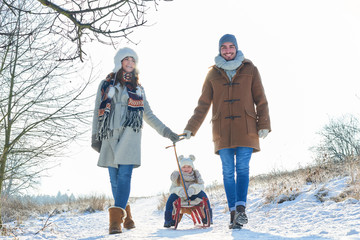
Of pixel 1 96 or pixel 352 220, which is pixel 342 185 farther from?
pixel 1 96

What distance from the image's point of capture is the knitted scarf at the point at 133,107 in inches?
166

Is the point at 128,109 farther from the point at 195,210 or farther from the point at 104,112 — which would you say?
the point at 195,210

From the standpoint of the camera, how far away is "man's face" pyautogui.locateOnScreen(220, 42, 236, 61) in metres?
4.52

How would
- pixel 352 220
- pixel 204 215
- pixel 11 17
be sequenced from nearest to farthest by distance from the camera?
pixel 352 220
pixel 204 215
pixel 11 17

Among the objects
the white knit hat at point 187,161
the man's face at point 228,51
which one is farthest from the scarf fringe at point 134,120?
the man's face at point 228,51

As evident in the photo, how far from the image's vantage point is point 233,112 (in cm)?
425

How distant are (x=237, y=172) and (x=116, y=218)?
5.13 feet

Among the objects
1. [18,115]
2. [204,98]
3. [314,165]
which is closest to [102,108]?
[204,98]

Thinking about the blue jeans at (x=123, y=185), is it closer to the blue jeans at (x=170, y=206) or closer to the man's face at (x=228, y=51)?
the blue jeans at (x=170, y=206)

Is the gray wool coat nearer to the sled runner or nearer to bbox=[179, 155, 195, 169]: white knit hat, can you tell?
the sled runner

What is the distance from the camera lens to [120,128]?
4199 mm

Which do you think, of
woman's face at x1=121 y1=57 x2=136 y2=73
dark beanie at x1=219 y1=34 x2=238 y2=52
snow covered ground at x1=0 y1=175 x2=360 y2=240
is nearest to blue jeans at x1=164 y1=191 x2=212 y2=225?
snow covered ground at x1=0 y1=175 x2=360 y2=240

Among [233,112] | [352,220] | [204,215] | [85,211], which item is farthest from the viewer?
[85,211]

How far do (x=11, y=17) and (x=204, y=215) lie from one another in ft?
18.0
